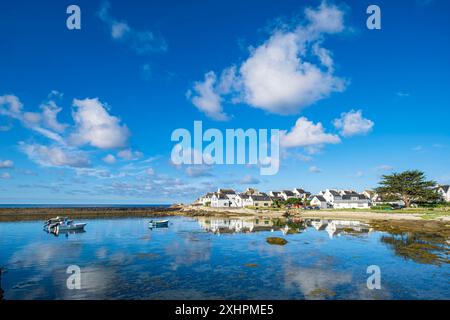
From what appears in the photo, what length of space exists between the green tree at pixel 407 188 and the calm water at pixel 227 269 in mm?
53909

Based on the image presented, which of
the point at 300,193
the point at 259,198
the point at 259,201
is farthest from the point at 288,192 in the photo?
the point at 259,201

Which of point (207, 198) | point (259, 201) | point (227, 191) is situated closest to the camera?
point (259, 201)

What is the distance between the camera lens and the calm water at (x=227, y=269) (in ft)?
59.2

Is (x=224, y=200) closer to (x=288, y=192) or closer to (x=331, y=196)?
(x=288, y=192)

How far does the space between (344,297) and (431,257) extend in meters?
15.5

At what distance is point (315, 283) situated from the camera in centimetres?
1978

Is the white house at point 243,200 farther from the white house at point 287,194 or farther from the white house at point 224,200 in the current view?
the white house at point 287,194

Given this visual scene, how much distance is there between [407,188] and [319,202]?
37.2 m

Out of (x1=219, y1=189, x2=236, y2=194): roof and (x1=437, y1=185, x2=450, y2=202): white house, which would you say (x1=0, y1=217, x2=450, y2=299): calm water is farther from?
(x1=219, y1=189, x2=236, y2=194): roof

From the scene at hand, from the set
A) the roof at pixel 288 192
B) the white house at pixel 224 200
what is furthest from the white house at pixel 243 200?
the roof at pixel 288 192

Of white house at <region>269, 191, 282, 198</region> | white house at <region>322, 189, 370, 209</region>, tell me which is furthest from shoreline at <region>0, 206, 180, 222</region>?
white house at <region>322, 189, 370, 209</region>

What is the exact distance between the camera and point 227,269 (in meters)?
23.9

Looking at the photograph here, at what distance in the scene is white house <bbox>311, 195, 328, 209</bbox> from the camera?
383 ft

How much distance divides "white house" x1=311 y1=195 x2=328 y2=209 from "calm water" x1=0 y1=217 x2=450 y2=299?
80.2 meters
